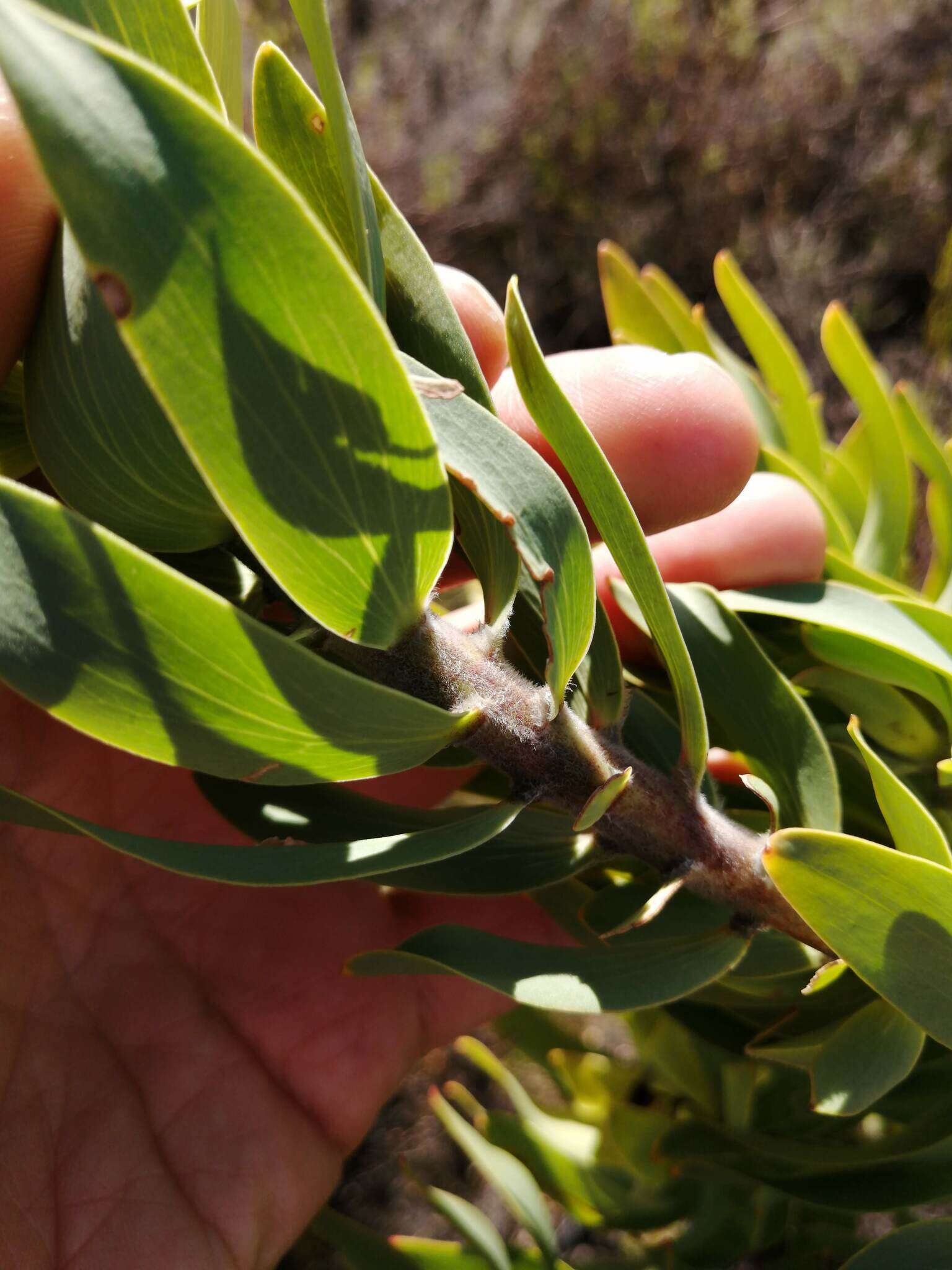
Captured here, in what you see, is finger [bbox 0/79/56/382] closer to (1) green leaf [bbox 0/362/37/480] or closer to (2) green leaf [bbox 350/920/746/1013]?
(1) green leaf [bbox 0/362/37/480]

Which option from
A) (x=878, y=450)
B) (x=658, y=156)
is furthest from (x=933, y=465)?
(x=658, y=156)

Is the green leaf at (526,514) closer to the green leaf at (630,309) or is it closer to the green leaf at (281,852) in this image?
the green leaf at (281,852)

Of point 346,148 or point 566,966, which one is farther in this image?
point 566,966

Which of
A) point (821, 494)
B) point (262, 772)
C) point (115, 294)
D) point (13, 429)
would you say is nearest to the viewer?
point (115, 294)

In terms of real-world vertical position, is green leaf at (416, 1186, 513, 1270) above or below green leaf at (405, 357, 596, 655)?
below

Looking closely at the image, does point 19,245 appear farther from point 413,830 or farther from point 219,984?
point 219,984

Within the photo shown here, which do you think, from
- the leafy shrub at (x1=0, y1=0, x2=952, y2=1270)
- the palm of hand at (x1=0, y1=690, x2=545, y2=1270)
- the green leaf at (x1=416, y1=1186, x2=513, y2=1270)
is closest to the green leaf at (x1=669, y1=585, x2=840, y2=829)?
the leafy shrub at (x1=0, y1=0, x2=952, y2=1270)

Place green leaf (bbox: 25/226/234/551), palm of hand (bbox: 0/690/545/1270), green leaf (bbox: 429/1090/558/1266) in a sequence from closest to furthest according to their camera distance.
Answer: green leaf (bbox: 25/226/234/551)
palm of hand (bbox: 0/690/545/1270)
green leaf (bbox: 429/1090/558/1266)

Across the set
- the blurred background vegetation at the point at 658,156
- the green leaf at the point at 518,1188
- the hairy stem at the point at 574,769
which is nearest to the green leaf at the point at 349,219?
the hairy stem at the point at 574,769
